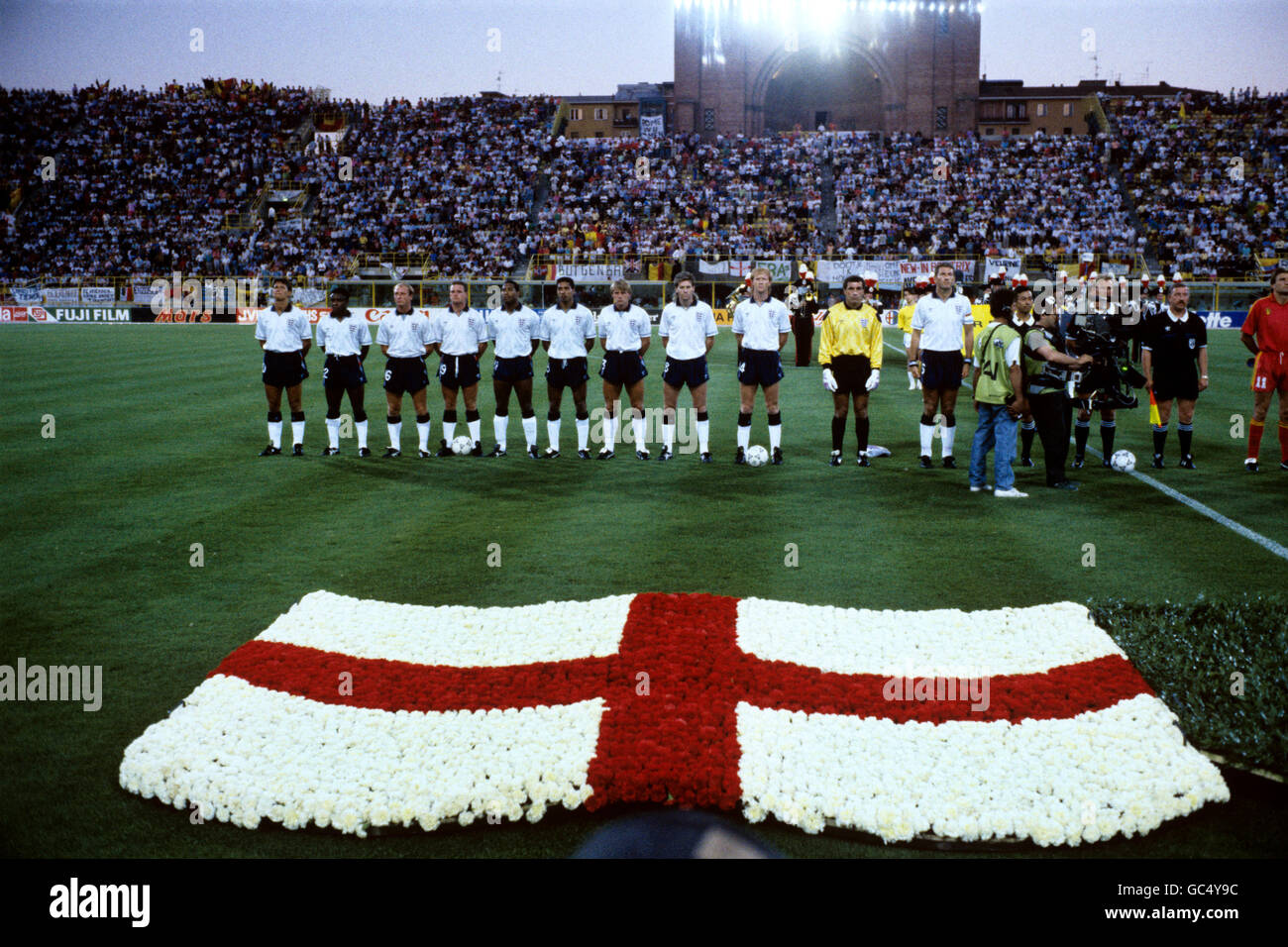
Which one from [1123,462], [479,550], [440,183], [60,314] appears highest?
[440,183]

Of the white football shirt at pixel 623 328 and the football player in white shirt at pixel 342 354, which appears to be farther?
the football player in white shirt at pixel 342 354

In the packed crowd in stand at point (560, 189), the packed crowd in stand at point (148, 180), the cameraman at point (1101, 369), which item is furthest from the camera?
the packed crowd in stand at point (148, 180)

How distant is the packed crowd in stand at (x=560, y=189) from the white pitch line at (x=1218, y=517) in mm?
32471

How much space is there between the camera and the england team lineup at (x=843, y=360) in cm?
1116

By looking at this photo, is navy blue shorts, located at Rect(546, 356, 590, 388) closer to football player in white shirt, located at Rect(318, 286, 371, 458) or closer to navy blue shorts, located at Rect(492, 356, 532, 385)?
navy blue shorts, located at Rect(492, 356, 532, 385)

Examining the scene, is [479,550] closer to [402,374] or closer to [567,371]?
[567,371]

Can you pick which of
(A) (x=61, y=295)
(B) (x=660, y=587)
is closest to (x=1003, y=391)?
(B) (x=660, y=587)

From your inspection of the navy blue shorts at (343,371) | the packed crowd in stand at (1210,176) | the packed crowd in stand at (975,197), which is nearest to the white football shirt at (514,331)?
the navy blue shorts at (343,371)

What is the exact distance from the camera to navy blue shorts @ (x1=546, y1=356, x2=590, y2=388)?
1334 cm

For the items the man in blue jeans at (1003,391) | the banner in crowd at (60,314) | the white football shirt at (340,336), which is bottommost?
the man in blue jeans at (1003,391)

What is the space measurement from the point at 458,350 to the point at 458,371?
0.95ft

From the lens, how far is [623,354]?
13102 mm

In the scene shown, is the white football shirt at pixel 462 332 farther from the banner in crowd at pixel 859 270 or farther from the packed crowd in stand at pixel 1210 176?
the packed crowd in stand at pixel 1210 176
